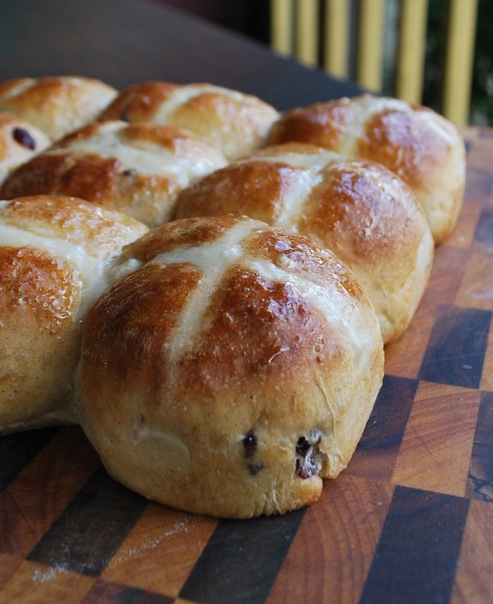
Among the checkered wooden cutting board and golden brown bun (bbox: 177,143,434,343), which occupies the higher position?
golden brown bun (bbox: 177,143,434,343)

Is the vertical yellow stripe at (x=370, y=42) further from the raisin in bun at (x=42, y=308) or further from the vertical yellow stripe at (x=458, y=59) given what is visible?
the raisin in bun at (x=42, y=308)

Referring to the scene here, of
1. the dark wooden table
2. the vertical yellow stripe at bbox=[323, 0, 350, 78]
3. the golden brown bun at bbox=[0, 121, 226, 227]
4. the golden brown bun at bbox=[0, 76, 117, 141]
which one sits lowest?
the vertical yellow stripe at bbox=[323, 0, 350, 78]

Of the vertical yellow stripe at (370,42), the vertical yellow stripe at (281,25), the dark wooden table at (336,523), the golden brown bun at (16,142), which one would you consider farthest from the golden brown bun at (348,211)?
the vertical yellow stripe at (281,25)

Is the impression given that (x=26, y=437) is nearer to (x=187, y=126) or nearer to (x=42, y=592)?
(x=42, y=592)

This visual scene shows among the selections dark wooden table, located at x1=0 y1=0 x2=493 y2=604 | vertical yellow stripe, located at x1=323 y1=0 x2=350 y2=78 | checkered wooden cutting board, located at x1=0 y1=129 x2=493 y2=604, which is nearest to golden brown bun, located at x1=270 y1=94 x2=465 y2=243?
dark wooden table, located at x1=0 y1=0 x2=493 y2=604

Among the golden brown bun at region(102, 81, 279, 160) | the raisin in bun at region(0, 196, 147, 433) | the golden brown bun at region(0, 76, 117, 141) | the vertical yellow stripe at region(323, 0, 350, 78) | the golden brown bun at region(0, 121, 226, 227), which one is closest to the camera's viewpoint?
the raisin in bun at region(0, 196, 147, 433)

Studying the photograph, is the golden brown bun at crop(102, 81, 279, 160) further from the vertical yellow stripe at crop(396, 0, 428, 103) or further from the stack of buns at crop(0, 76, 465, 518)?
the vertical yellow stripe at crop(396, 0, 428, 103)
